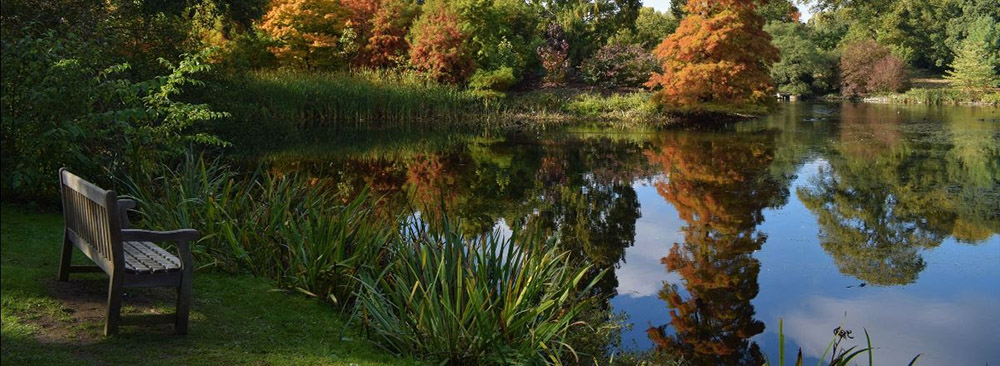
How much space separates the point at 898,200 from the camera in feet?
31.8

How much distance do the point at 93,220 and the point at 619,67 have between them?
961 inches

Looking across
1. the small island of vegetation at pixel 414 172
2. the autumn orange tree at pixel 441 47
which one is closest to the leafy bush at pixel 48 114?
the small island of vegetation at pixel 414 172

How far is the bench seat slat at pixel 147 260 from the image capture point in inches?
132

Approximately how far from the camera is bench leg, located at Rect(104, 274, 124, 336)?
3.27 meters

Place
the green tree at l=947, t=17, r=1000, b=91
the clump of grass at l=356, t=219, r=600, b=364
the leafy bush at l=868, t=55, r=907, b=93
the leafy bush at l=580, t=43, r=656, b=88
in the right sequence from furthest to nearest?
the leafy bush at l=868, t=55, r=907, b=93 < the green tree at l=947, t=17, r=1000, b=91 < the leafy bush at l=580, t=43, r=656, b=88 < the clump of grass at l=356, t=219, r=600, b=364

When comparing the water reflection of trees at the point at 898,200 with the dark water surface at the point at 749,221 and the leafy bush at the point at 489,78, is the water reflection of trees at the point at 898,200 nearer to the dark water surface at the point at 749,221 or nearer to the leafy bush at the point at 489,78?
the dark water surface at the point at 749,221

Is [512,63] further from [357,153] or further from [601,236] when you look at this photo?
[601,236]

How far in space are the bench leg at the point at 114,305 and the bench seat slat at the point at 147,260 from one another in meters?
0.07

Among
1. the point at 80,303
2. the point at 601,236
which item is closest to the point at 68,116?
the point at 80,303

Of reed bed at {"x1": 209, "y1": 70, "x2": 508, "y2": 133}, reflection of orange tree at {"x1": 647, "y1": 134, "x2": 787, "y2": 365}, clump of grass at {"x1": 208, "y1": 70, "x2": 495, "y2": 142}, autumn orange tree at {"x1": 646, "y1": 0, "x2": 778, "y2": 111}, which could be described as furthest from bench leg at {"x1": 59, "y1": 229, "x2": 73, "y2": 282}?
autumn orange tree at {"x1": 646, "y1": 0, "x2": 778, "y2": 111}

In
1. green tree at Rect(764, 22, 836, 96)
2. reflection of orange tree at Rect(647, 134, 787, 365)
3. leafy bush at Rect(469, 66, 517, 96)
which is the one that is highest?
green tree at Rect(764, 22, 836, 96)

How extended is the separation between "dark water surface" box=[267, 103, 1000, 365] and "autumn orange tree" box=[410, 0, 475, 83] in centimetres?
726

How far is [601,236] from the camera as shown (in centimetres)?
769

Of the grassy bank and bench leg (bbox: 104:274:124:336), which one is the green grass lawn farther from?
the grassy bank
